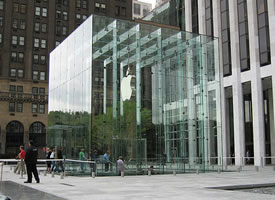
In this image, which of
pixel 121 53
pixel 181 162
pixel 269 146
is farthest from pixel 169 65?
pixel 269 146

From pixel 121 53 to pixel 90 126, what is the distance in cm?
548

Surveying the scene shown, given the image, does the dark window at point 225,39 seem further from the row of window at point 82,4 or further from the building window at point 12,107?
the building window at point 12,107

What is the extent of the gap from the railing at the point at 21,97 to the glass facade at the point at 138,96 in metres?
40.7

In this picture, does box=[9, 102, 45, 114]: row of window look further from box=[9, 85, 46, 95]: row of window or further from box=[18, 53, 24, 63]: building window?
Result: box=[18, 53, 24, 63]: building window

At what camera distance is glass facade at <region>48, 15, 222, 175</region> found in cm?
2416

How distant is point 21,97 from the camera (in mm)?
69375

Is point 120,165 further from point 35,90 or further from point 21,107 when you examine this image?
point 35,90

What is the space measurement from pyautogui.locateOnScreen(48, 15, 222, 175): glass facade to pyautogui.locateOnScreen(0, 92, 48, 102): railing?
40.7 meters

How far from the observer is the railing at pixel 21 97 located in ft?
222

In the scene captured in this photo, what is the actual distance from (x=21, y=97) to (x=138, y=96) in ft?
160

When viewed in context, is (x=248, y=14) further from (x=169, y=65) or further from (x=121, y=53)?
(x=121, y=53)

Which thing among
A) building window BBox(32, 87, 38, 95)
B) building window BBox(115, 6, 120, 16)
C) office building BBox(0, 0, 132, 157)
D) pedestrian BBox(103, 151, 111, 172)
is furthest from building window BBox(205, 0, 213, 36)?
building window BBox(32, 87, 38, 95)

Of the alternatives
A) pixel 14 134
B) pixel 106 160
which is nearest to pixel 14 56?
pixel 14 134

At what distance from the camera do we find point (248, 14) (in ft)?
134
